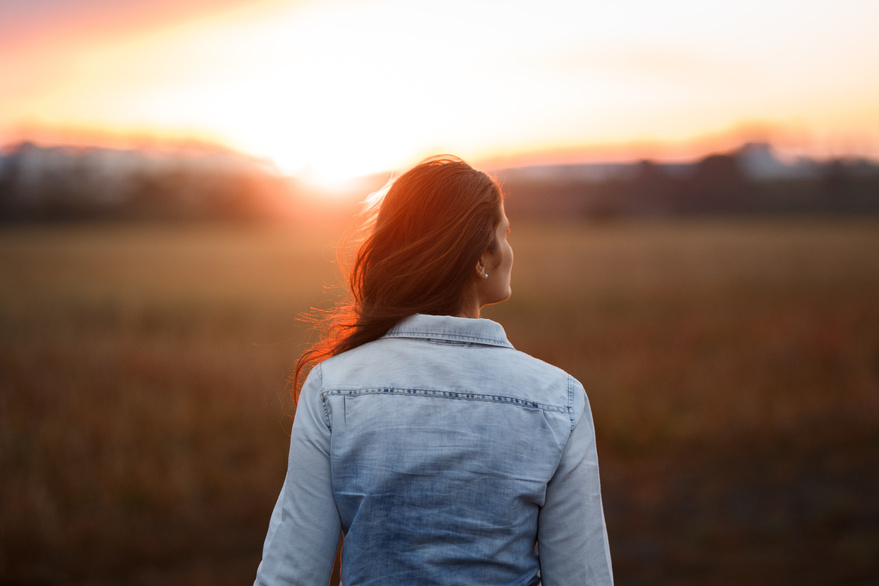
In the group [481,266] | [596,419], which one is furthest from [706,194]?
[481,266]

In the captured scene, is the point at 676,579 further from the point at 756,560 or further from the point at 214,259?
the point at 214,259

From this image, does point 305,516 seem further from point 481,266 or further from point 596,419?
point 596,419

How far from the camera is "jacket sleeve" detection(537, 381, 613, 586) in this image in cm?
139

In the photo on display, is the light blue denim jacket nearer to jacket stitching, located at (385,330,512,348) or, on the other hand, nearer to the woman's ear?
jacket stitching, located at (385,330,512,348)

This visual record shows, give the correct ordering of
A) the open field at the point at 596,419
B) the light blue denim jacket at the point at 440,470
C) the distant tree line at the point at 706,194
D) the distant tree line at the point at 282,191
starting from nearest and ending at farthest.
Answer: the light blue denim jacket at the point at 440,470 < the open field at the point at 596,419 < the distant tree line at the point at 282,191 < the distant tree line at the point at 706,194

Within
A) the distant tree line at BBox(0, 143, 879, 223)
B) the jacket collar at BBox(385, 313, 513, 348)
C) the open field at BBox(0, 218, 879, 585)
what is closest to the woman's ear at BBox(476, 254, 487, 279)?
the jacket collar at BBox(385, 313, 513, 348)

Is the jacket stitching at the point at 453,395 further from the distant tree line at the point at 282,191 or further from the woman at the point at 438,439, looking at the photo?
the distant tree line at the point at 282,191

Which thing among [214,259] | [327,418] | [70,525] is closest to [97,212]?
[214,259]

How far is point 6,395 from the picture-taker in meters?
6.80

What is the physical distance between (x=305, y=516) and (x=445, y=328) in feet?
1.62

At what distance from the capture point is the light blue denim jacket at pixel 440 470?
1.32 m

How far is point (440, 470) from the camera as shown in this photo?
132 centimetres

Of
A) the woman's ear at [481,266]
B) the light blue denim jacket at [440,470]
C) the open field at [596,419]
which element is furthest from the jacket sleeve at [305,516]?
the open field at [596,419]

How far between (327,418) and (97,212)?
52396 millimetres
